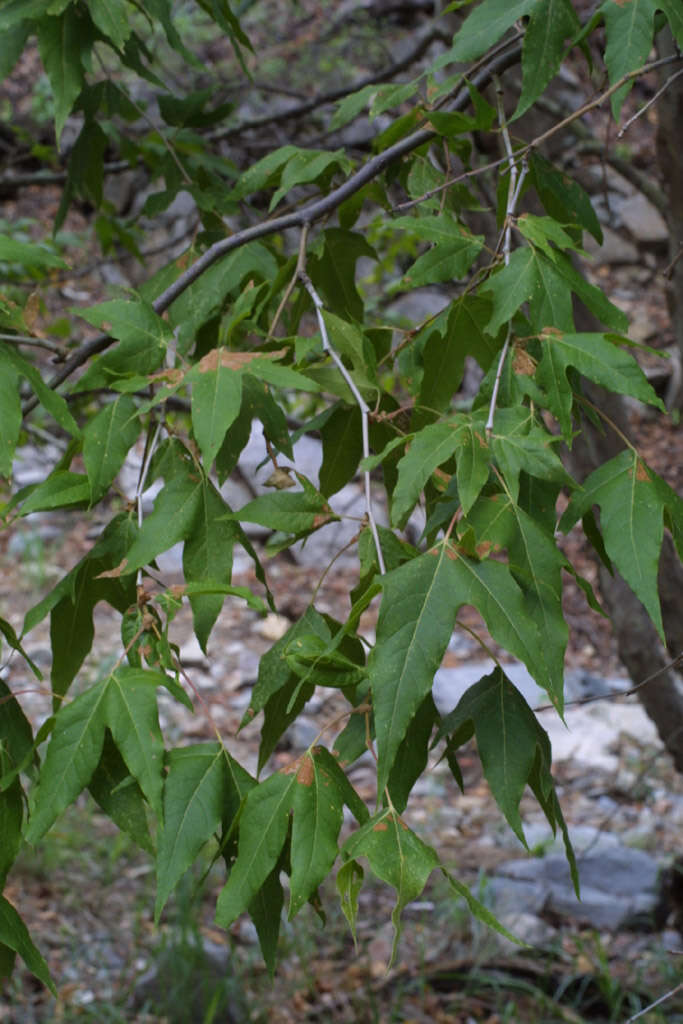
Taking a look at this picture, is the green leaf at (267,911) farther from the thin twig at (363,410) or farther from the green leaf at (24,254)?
the green leaf at (24,254)

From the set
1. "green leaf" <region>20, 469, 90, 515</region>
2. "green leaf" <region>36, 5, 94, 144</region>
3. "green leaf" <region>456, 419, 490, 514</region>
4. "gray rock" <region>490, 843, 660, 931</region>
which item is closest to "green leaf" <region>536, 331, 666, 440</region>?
"green leaf" <region>456, 419, 490, 514</region>

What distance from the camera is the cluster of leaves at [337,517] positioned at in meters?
0.81

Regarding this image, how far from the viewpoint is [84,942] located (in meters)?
3.13

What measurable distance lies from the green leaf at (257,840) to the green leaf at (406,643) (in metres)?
0.10

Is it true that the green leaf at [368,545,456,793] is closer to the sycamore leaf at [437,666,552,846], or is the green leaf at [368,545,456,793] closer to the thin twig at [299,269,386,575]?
the thin twig at [299,269,386,575]

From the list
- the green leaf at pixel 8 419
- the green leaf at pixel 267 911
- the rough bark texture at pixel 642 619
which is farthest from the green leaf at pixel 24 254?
the rough bark texture at pixel 642 619

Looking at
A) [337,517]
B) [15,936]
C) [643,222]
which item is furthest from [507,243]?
[643,222]

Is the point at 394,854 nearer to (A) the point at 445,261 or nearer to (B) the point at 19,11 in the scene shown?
(A) the point at 445,261

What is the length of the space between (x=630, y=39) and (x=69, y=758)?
2.81ft

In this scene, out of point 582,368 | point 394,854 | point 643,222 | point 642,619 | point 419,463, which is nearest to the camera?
point 394,854

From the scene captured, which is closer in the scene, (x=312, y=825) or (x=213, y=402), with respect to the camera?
(x=312, y=825)

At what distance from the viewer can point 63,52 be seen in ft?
4.25

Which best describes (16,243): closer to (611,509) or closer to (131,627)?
(131,627)

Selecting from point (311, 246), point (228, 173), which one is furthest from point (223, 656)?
point (311, 246)
